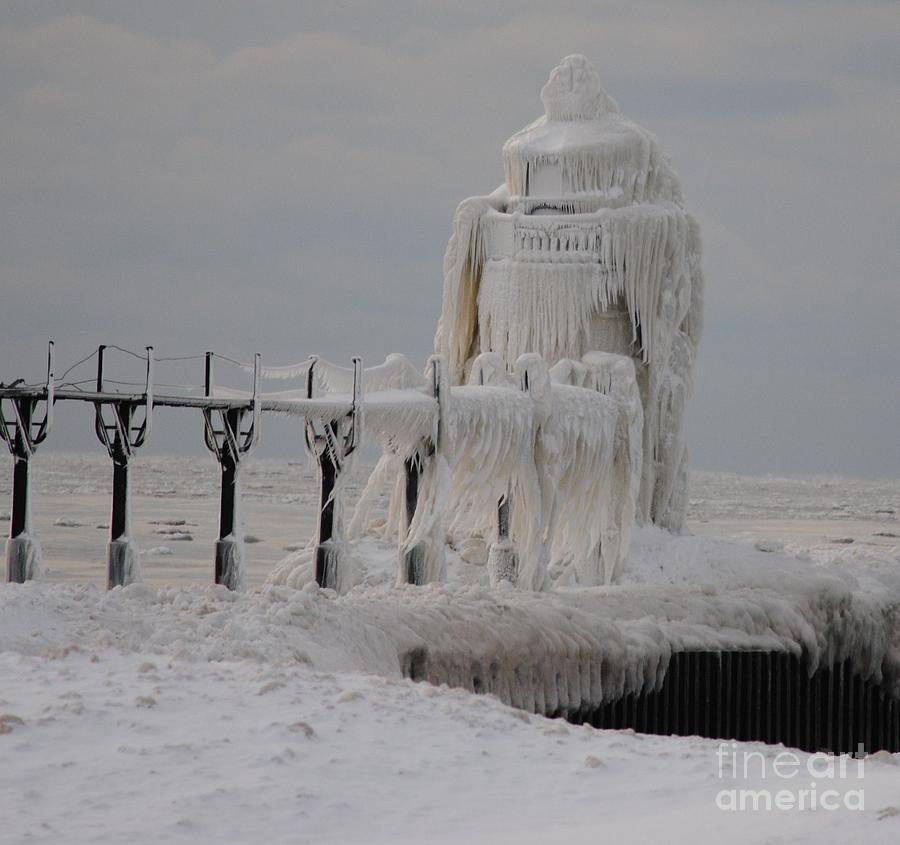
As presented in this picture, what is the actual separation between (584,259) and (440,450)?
5643 millimetres

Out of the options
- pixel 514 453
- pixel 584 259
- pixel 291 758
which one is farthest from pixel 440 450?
pixel 291 758

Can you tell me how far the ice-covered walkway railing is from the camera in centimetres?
1536

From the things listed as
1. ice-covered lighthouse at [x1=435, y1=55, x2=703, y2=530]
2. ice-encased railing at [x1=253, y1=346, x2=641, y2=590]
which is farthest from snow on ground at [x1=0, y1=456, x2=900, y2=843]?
ice-covered lighthouse at [x1=435, y1=55, x2=703, y2=530]

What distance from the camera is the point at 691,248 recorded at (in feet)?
77.5

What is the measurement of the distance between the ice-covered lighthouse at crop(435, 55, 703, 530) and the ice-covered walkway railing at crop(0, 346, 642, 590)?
101 cm

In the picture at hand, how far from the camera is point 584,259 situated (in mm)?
22531

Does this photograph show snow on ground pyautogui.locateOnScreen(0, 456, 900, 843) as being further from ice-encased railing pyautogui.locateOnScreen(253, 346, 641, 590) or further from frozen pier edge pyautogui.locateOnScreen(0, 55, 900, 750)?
ice-encased railing pyautogui.locateOnScreen(253, 346, 641, 590)

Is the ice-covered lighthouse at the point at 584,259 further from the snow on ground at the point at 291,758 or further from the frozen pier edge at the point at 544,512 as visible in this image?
the snow on ground at the point at 291,758

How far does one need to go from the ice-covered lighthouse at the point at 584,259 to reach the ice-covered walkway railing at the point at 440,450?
1.01 m

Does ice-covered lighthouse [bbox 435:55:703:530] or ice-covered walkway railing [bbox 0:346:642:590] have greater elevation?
ice-covered lighthouse [bbox 435:55:703:530]

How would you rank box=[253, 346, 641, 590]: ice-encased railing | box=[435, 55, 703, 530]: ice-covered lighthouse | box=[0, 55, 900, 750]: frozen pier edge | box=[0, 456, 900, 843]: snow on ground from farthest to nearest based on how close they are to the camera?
box=[435, 55, 703, 530]: ice-covered lighthouse
box=[253, 346, 641, 590]: ice-encased railing
box=[0, 55, 900, 750]: frozen pier edge
box=[0, 456, 900, 843]: snow on ground

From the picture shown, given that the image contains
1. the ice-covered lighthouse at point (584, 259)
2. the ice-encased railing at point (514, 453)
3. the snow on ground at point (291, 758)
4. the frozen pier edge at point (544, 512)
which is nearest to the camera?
the snow on ground at point (291, 758)

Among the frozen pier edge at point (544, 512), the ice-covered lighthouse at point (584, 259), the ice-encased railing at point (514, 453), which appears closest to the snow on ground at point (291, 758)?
the frozen pier edge at point (544, 512)

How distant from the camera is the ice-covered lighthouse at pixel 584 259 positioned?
22594mm
